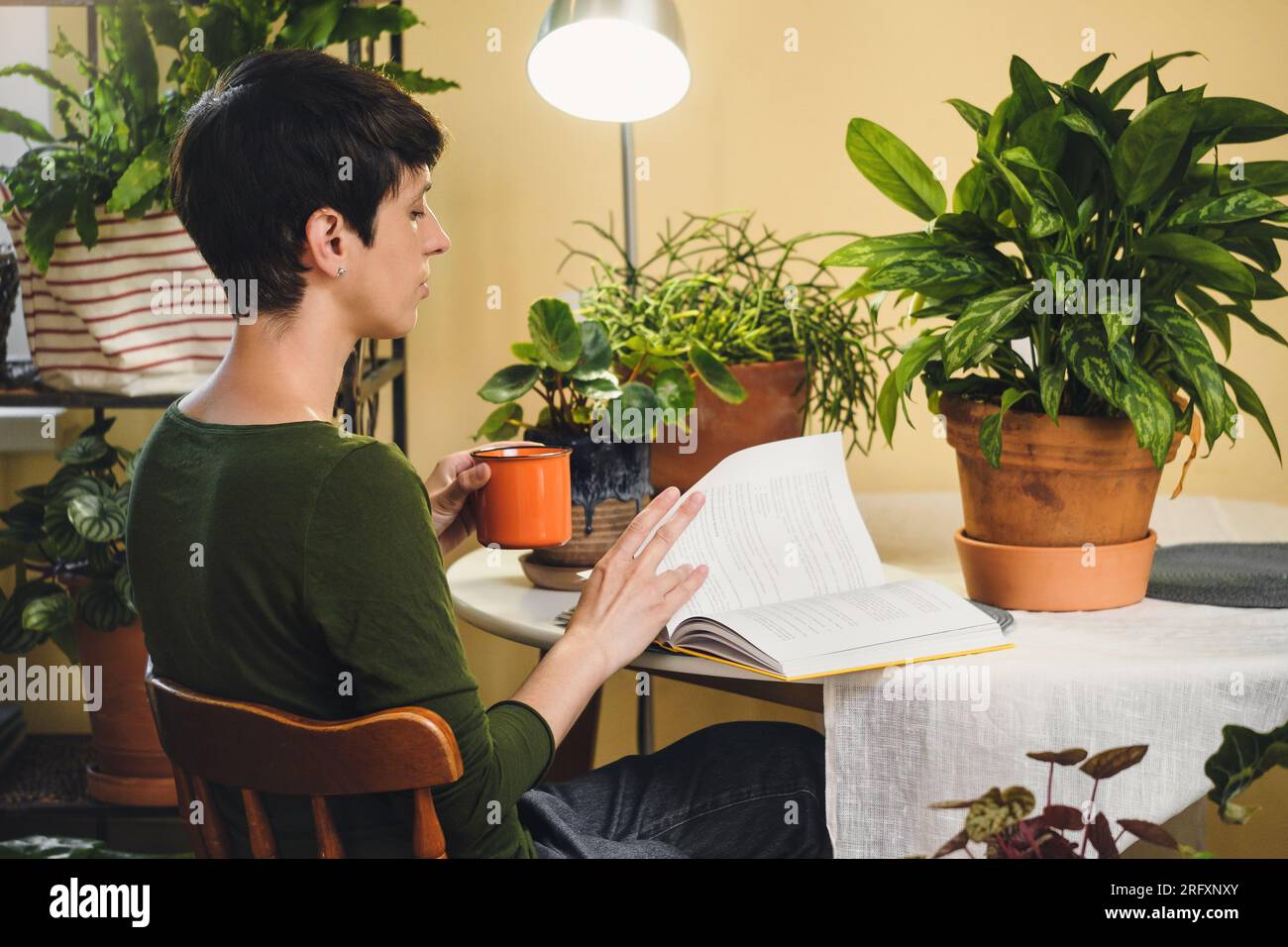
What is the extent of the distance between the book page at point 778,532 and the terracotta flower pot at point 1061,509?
12 cm

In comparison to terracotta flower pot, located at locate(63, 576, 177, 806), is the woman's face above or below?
above

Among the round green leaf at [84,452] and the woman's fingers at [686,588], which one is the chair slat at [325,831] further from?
the round green leaf at [84,452]

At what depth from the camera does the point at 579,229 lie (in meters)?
1.80

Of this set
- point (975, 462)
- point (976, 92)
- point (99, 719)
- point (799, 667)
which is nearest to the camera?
point (799, 667)

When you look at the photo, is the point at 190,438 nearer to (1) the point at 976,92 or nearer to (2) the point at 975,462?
(2) the point at 975,462

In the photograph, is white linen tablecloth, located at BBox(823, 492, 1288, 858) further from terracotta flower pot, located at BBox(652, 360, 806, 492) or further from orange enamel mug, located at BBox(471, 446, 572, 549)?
terracotta flower pot, located at BBox(652, 360, 806, 492)

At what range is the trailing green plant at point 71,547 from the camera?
4.85 ft

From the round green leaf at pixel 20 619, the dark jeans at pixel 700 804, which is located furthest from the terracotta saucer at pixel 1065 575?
the round green leaf at pixel 20 619

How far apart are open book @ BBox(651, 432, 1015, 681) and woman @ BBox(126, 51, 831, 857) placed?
0.05 metres

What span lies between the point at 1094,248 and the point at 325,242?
0.66 m

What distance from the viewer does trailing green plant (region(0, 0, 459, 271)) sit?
1310 millimetres

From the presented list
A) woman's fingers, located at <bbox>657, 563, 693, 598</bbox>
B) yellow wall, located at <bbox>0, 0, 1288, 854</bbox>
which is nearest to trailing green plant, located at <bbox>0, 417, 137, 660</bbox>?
yellow wall, located at <bbox>0, 0, 1288, 854</bbox>
